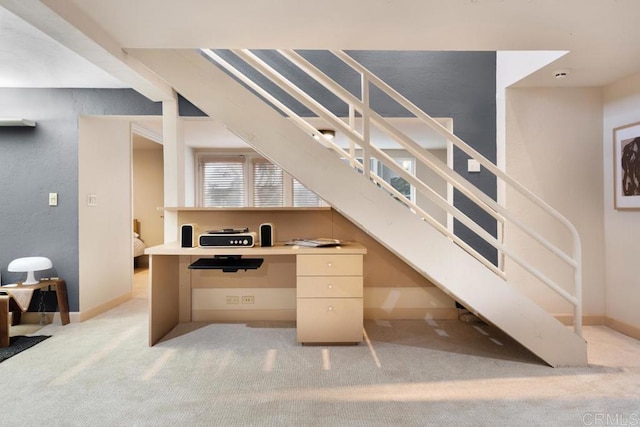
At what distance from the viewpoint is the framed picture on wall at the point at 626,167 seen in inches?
108

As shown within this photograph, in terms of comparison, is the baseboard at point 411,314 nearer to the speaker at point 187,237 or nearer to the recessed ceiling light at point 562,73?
the speaker at point 187,237

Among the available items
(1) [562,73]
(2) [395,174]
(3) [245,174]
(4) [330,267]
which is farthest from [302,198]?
(1) [562,73]

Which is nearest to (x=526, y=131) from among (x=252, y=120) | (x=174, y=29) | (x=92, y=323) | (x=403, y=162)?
(x=252, y=120)

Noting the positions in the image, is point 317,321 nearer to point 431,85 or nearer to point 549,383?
point 549,383

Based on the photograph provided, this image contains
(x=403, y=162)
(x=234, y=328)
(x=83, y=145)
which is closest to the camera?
(x=234, y=328)

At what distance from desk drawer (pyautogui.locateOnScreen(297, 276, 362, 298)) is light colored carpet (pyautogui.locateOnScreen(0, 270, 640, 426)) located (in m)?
0.39

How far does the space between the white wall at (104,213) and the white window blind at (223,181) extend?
9.59 ft

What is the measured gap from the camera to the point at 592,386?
2.02 meters

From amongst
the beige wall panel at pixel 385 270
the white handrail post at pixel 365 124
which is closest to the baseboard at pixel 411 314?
the beige wall panel at pixel 385 270

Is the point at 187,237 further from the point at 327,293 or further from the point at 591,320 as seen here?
the point at 591,320

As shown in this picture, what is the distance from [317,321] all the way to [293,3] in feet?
6.49

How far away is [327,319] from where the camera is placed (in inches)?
101

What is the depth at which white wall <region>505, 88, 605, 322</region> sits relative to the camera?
3088 millimetres

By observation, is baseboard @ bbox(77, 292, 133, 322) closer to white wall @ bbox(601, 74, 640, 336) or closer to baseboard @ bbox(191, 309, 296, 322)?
baseboard @ bbox(191, 309, 296, 322)
